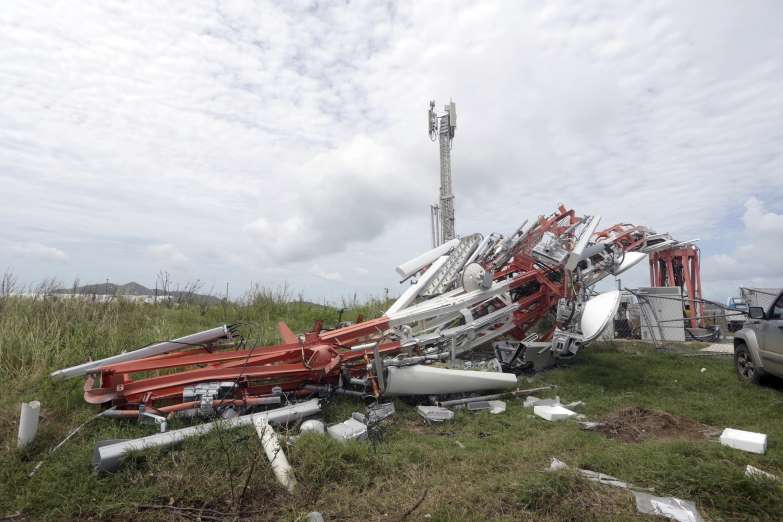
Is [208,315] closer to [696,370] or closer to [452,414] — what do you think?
[452,414]

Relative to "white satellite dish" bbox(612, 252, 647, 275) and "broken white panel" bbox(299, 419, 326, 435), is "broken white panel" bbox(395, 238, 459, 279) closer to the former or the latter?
"white satellite dish" bbox(612, 252, 647, 275)

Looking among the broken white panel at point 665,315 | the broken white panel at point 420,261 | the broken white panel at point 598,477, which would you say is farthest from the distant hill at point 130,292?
the broken white panel at point 665,315

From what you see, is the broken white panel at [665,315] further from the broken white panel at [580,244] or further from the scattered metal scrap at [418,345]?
the broken white panel at [580,244]

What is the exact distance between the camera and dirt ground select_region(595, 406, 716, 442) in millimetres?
5398

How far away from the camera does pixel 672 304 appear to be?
14219 millimetres

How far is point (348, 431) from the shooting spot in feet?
17.0

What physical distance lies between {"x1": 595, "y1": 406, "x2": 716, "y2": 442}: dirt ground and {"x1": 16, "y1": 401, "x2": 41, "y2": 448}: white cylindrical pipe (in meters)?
6.07

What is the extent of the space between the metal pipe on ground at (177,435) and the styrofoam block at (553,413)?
2881mm

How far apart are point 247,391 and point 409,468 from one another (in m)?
2.36

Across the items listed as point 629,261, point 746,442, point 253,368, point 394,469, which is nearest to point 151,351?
point 253,368

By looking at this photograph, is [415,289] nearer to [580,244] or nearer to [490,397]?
[490,397]

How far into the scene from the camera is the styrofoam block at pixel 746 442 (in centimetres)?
467

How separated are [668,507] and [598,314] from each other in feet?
13.3

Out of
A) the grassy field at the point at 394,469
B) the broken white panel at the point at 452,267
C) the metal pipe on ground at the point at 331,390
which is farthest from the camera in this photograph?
the broken white panel at the point at 452,267
